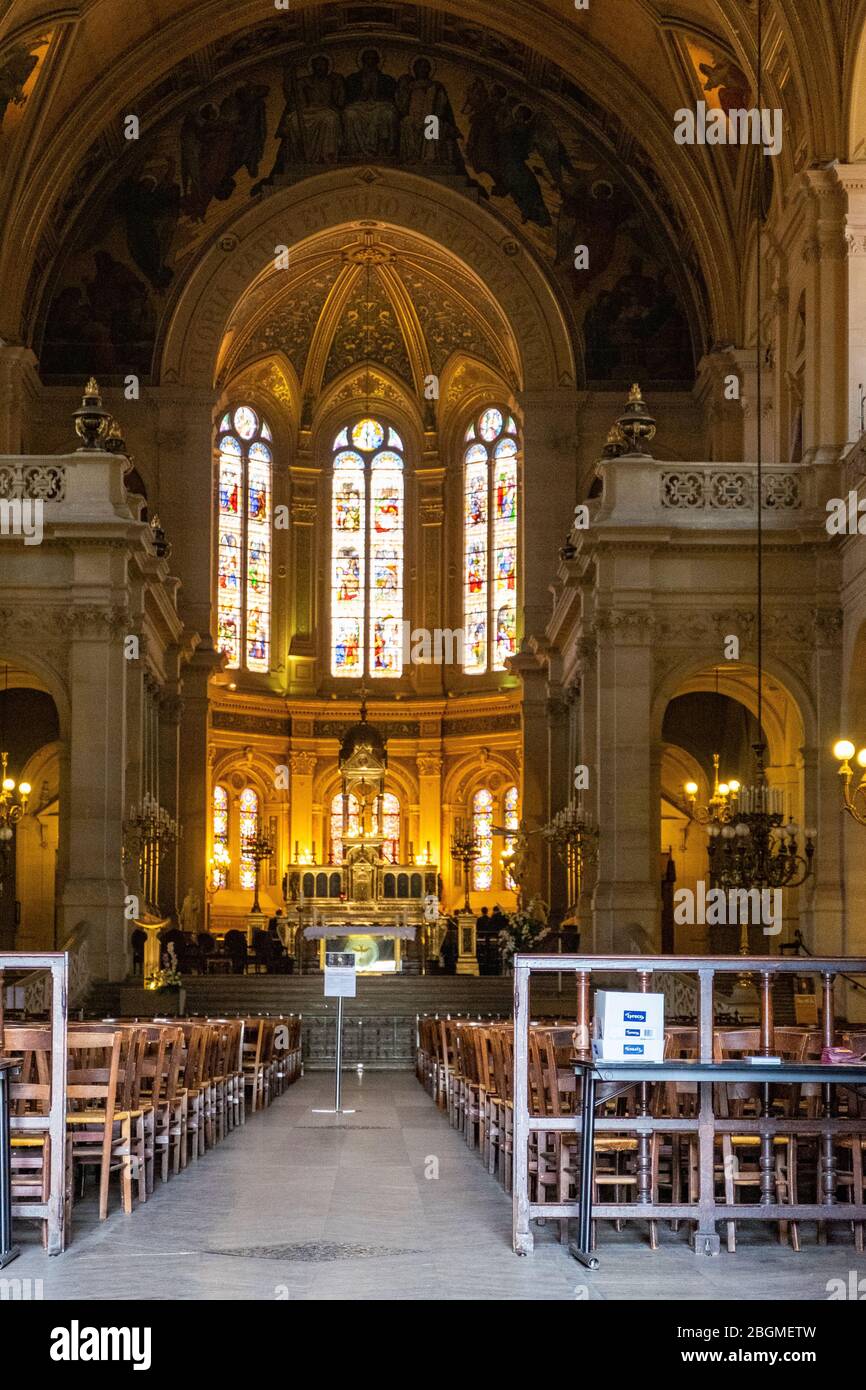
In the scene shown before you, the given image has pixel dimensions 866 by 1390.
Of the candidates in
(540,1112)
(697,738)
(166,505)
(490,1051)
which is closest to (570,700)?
(697,738)

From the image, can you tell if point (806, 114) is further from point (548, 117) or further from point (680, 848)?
point (680, 848)

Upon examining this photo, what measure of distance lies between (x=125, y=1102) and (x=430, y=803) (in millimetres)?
34033

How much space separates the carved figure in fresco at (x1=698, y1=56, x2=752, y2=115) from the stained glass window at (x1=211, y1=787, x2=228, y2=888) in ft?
62.9

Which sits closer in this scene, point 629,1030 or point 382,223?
point 629,1030

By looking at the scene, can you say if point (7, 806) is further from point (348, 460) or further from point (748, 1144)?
point (348, 460)

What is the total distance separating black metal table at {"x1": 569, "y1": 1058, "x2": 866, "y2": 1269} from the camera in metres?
9.65

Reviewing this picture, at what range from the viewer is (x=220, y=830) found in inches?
1804

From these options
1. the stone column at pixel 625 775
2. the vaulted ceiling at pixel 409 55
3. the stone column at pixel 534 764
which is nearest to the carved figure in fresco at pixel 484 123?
the vaulted ceiling at pixel 409 55

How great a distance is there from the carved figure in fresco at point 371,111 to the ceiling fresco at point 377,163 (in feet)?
0.09

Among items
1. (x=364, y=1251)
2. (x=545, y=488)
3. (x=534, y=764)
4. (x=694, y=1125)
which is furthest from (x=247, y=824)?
(x=364, y=1251)

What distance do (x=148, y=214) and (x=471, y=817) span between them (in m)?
15.4

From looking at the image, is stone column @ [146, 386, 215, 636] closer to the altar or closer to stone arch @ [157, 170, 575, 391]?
stone arch @ [157, 170, 575, 391]

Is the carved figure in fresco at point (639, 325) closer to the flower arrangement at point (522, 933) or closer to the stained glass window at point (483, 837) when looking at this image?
the flower arrangement at point (522, 933)

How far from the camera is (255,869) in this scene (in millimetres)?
45219
